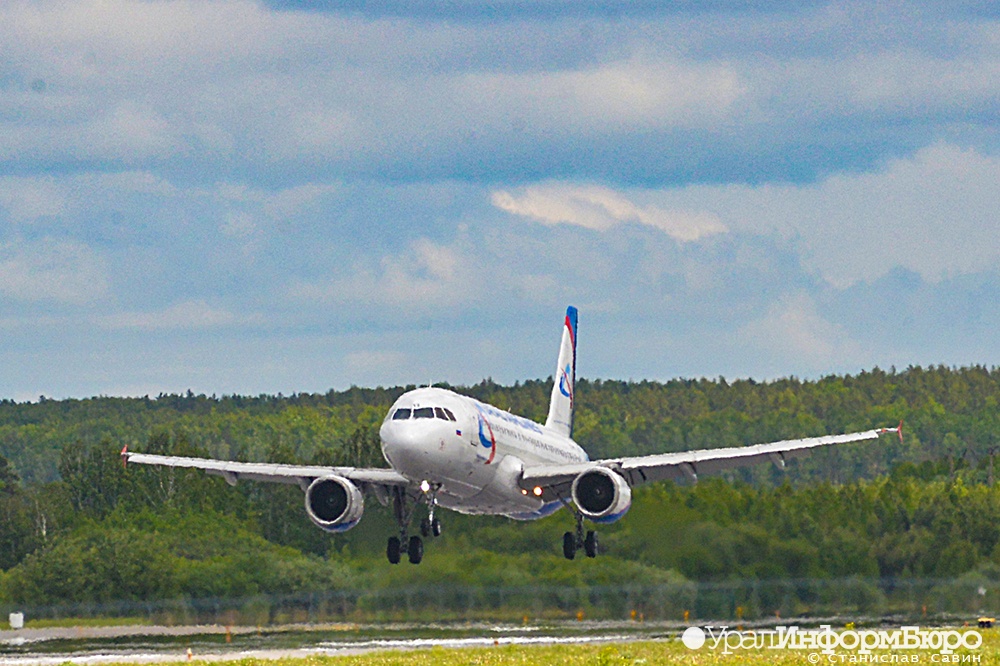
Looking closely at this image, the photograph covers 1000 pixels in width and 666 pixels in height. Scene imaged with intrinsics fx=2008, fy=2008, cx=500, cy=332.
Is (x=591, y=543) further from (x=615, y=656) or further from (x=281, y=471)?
(x=615, y=656)

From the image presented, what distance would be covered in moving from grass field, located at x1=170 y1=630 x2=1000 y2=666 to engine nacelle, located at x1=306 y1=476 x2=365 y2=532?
11431mm

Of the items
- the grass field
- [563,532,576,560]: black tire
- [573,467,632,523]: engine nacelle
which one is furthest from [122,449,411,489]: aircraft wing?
the grass field

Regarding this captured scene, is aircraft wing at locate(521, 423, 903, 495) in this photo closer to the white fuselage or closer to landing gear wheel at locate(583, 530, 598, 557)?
the white fuselage

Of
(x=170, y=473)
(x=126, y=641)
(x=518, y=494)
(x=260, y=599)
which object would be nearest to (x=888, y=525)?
(x=518, y=494)

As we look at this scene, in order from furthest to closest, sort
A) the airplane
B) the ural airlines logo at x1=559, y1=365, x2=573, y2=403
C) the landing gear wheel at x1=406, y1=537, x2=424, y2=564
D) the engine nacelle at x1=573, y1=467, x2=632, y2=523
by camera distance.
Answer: the ural airlines logo at x1=559, y1=365, x2=573, y2=403 < the landing gear wheel at x1=406, y1=537, x2=424, y2=564 < the engine nacelle at x1=573, y1=467, x2=632, y2=523 < the airplane

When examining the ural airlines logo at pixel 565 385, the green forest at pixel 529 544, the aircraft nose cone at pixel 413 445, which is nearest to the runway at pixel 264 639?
the green forest at pixel 529 544

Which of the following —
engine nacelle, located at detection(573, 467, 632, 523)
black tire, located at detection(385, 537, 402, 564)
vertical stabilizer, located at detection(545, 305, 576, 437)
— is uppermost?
vertical stabilizer, located at detection(545, 305, 576, 437)

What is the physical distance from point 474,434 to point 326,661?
1315cm

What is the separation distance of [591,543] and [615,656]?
2576 centimetres

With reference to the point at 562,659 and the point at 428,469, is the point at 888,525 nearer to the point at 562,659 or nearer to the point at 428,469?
the point at 428,469

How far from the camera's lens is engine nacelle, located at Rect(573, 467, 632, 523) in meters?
73.3

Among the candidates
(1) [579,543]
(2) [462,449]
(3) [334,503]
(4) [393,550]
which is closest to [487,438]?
(2) [462,449]

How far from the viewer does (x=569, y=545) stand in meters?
79.4

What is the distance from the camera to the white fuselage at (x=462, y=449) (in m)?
65.1
